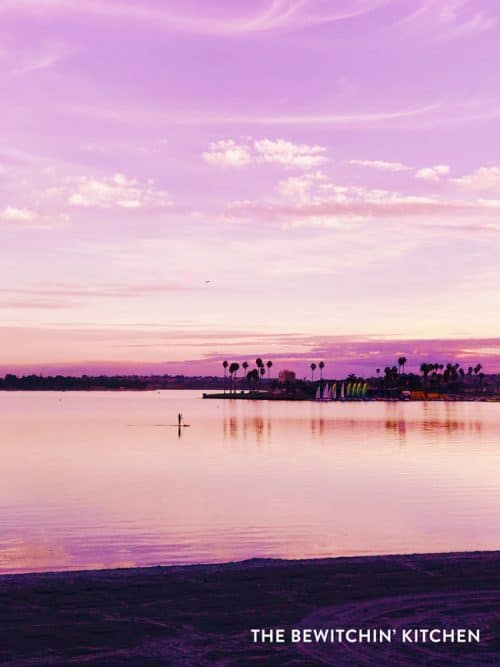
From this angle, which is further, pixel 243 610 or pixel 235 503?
pixel 235 503

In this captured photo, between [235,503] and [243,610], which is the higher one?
[243,610]

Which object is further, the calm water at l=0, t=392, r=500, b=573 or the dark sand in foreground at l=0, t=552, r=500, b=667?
the calm water at l=0, t=392, r=500, b=573

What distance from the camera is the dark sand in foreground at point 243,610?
1142 cm

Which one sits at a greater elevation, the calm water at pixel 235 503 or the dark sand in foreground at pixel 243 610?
the dark sand in foreground at pixel 243 610

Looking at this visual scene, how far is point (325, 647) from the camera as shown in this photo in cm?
1191

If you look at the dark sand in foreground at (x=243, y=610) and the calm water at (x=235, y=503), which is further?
the calm water at (x=235, y=503)

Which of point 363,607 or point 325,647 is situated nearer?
point 325,647

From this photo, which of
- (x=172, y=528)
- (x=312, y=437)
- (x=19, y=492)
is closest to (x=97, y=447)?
(x=312, y=437)

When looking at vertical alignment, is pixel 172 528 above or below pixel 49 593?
below

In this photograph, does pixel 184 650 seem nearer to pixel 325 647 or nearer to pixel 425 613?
pixel 325 647

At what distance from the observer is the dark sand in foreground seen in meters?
11.4

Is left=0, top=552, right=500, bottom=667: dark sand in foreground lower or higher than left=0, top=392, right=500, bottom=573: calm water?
higher

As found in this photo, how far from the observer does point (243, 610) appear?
1361cm

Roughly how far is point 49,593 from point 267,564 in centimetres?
467
